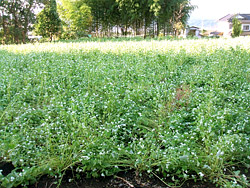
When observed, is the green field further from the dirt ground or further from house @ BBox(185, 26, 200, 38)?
house @ BBox(185, 26, 200, 38)

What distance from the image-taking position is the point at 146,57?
709 cm

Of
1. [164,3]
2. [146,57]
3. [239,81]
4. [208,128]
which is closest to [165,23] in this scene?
[164,3]

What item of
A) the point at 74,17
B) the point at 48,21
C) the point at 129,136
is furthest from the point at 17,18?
the point at 129,136

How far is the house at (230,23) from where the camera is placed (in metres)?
47.5

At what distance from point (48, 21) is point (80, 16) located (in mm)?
4473

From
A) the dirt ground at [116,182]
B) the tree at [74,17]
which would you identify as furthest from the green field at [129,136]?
the tree at [74,17]

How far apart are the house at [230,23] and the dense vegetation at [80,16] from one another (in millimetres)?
24557

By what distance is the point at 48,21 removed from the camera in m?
20.4

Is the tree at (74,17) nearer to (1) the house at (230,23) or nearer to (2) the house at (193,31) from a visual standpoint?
(2) the house at (193,31)

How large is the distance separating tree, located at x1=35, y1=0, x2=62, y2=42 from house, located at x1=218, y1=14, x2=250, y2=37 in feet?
121

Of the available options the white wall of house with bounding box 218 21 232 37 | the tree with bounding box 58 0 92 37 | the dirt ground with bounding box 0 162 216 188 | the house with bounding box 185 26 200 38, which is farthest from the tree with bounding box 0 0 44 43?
the white wall of house with bounding box 218 21 232 37

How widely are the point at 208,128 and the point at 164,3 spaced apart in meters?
24.8

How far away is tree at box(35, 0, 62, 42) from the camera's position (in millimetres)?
20234

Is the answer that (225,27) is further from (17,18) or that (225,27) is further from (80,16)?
(17,18)
